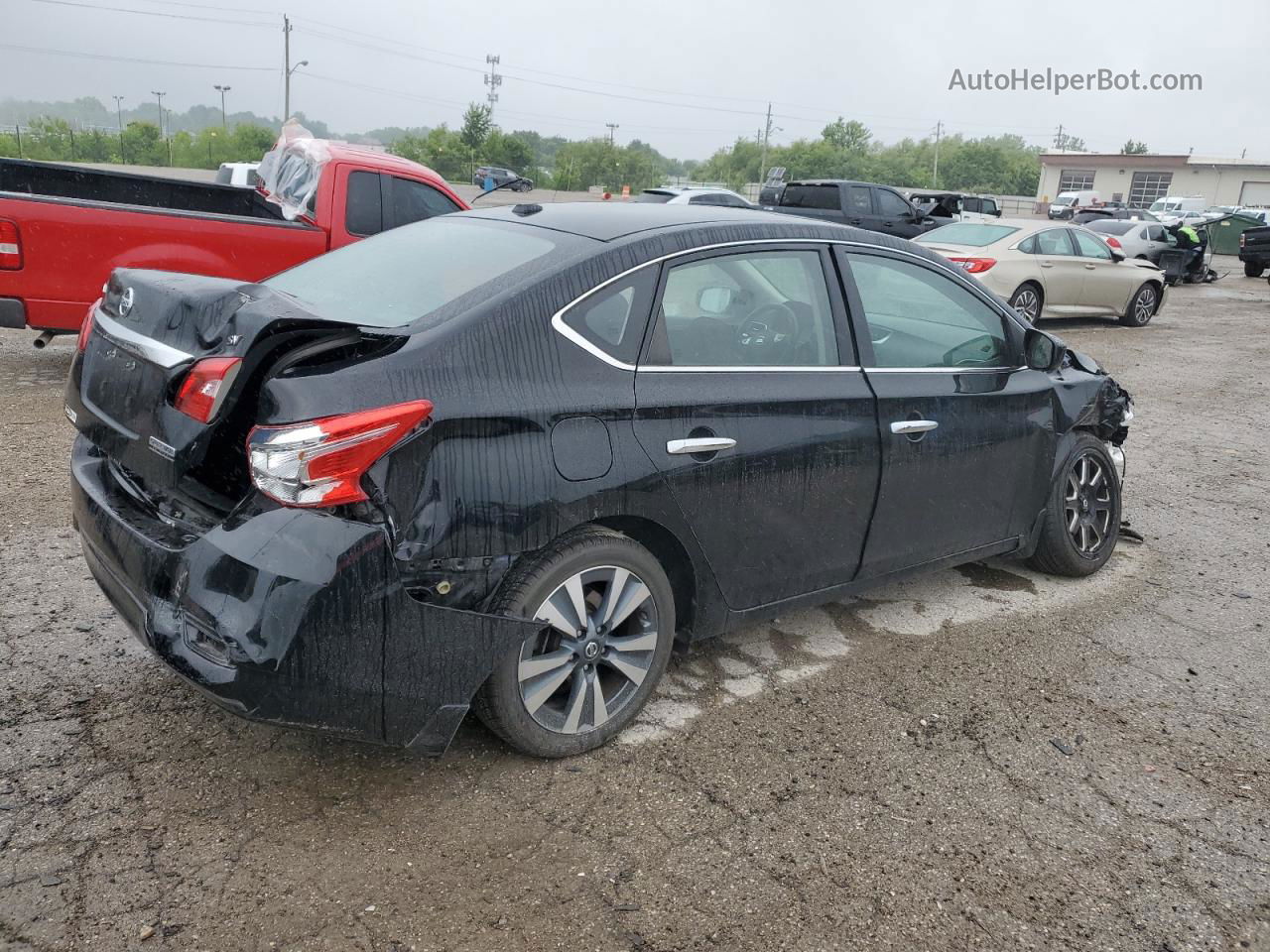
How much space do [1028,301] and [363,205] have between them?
30.3 feet

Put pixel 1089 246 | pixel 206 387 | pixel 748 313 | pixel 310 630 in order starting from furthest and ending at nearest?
1. pixel 1089 246
2. pixel 748 313
3. pixel 206 387
4. pixel 310 630

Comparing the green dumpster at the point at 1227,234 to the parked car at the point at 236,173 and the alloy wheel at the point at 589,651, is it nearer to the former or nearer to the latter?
the parked car at the point at 236,173

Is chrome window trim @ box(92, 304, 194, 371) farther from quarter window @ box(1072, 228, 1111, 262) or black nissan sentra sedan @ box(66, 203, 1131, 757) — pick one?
quarter window @ box(1072, 228, 1111, 262)

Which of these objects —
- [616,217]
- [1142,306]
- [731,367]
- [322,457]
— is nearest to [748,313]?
[731,367]

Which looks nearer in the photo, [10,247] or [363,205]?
[10,247]

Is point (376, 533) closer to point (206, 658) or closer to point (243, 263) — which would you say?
point (206, 658)

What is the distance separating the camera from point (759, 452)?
3.44 meters

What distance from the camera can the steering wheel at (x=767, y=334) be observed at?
3523 mm

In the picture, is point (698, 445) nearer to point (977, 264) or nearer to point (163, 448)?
point (163, 448)

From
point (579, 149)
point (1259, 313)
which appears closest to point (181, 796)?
point (1259, 313)

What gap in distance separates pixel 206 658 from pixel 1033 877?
2.25 metres

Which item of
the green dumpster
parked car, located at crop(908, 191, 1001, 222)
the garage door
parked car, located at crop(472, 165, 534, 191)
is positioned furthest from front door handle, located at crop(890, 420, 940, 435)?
the garage door

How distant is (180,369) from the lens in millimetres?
2871

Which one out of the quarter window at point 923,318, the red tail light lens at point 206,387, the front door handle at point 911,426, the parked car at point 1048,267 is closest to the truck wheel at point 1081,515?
the quarter window at point 923,318
